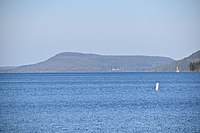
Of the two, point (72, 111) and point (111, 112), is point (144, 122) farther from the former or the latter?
point (72, 111)

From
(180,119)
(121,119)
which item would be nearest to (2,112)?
(121,119)

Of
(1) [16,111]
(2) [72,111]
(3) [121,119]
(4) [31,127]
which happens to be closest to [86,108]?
(2) [72,111]

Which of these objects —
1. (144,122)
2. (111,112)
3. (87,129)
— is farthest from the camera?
(111,112)

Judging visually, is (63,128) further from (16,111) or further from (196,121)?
(16,111)

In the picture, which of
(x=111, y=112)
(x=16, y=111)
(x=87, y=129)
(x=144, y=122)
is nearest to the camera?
(x=87, y=129)

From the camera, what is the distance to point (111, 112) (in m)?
49.0

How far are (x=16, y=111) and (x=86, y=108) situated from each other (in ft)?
24.9

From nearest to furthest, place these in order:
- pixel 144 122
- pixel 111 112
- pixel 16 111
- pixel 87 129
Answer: pixel 87 129 → pixel 144 122 → pixel 111 112 → pixel 16 111

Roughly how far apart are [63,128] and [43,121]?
486 centimetres

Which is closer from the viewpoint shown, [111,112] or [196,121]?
[196,121]

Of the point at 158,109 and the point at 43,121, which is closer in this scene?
the point at 43,121

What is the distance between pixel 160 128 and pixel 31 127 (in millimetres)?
10103

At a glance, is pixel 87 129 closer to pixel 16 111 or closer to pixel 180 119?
pixel 180 119

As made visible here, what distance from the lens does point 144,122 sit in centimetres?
4044
